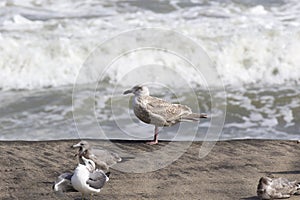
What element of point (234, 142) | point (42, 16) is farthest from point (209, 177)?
point (42, 16)

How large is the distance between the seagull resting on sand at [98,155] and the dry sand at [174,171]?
0.40 feet

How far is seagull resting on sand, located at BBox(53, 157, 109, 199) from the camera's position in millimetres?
6078

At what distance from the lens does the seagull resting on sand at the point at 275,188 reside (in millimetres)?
6328

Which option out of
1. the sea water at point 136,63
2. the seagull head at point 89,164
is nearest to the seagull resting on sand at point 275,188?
the seagull head at point 89,164

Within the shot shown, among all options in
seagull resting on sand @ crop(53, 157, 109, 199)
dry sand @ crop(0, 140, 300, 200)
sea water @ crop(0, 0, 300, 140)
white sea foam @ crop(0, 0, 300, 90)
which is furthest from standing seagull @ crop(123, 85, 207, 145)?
white sea foam @ crop(0, 0, 300, 90)

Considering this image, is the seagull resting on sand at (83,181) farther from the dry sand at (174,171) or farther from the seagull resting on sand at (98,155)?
the seagull resting on sand at (98,155)

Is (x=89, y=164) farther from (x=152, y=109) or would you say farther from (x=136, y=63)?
(x=136, y=63)

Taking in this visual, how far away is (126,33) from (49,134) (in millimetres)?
5125

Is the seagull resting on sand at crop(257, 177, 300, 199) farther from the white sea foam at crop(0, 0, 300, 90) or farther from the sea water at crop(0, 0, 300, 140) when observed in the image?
the white sea foam at crop(0, 0, 300, 90)

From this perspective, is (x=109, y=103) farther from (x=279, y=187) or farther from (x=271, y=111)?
(x=279, y=187)

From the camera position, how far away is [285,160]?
758cm

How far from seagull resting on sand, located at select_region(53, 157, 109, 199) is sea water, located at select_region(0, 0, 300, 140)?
2.73 m

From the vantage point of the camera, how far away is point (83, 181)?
607cm

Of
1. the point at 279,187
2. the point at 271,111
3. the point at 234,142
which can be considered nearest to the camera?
the point at 279,187
